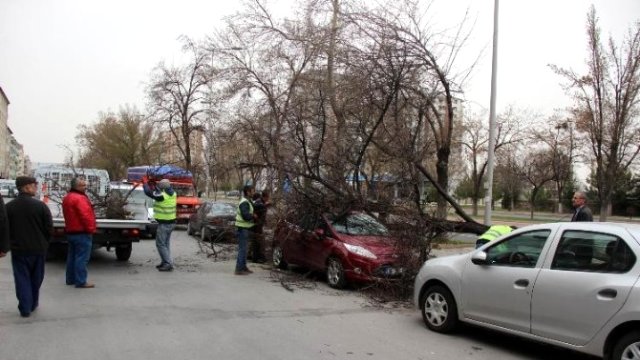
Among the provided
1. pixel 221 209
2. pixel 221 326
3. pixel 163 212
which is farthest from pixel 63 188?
pixel 221 326

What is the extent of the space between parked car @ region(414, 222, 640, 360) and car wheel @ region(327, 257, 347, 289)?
2769 mm

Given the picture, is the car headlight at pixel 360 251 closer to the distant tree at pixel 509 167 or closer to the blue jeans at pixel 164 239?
the blue jeans at pixel 164 239

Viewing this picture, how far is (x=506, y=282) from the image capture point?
6.13 meters

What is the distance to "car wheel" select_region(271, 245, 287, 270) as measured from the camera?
12.1m

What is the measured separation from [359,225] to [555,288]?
5.35 m

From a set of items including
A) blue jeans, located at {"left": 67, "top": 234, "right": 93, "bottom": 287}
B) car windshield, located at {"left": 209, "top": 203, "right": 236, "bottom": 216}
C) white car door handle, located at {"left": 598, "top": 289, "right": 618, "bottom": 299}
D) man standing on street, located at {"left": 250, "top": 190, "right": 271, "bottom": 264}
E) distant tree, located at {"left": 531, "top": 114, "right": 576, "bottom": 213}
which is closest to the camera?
white car door handle, located at {"left": 598, "top": 289, "right": 618, "bottom": 299}

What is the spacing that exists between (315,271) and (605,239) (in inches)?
247

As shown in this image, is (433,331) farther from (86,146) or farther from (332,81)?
(86,146)

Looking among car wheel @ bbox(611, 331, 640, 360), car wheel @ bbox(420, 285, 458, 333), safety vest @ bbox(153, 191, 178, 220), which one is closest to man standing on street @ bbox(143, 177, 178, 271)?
safety vest @ bbox(153, 191, 178, 220)

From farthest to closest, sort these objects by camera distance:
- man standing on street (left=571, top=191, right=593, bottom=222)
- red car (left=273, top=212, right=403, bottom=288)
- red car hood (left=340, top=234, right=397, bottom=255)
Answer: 1. red car hood (left=340, top=234, right=397, bottom=255)
2. red car (left=273, top=212, right=403, bottom=288)
3. man standing on street (left=571, top=191, right=593, bottom=222)

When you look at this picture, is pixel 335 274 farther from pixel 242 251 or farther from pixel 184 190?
pixel 184 190

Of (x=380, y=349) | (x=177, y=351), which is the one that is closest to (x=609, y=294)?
(x=380, y=349)

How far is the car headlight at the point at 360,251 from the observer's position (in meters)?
9.52

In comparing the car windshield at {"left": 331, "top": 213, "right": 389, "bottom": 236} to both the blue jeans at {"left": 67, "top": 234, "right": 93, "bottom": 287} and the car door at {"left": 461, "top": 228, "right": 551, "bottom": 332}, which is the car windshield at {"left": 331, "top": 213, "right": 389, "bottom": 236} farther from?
the blue jeans at {"left": 67, "top": 234, "right": 93, "bottom": 287}
